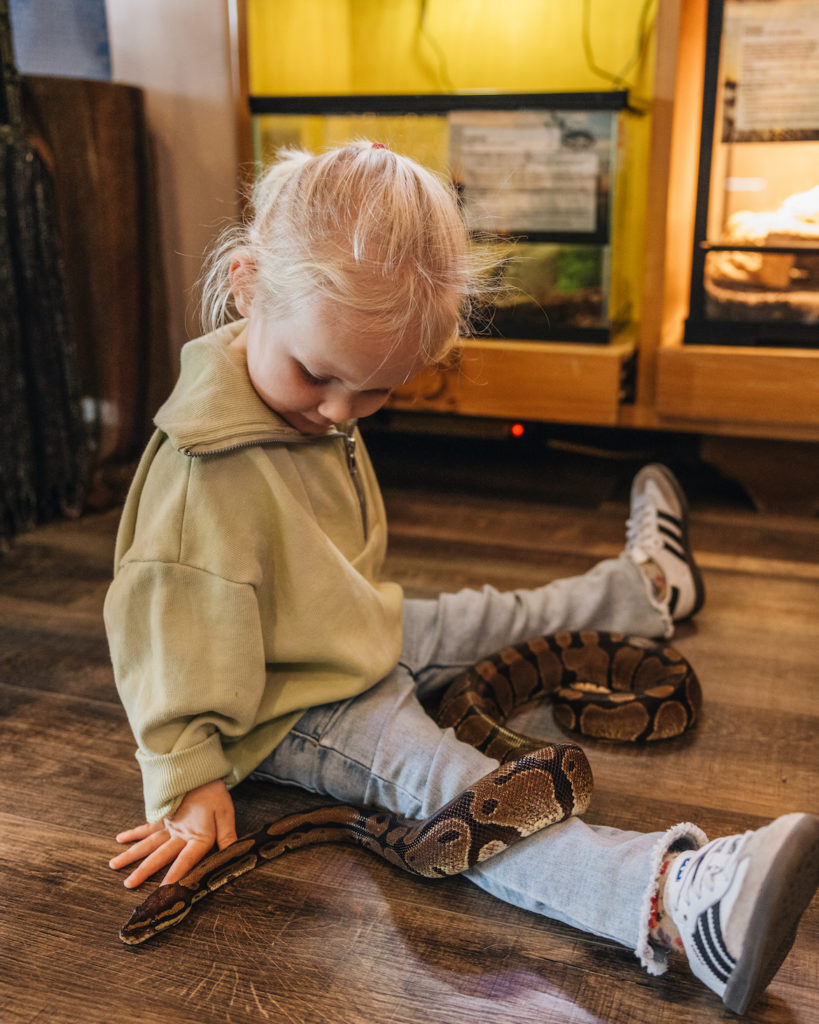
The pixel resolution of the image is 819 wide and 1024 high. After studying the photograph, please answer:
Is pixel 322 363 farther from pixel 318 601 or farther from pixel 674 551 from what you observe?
pixel 674 551

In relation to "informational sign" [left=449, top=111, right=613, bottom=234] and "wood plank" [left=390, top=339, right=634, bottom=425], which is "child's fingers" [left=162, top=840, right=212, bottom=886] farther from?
"informational sign" [left=449, top=111, right=613, bottom=234]

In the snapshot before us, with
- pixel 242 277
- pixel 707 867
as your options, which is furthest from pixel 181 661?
pixel 707 867

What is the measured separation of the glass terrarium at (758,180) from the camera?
6.87ft

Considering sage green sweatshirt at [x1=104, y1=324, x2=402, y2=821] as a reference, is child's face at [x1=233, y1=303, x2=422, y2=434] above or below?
above

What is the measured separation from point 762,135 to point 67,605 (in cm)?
181

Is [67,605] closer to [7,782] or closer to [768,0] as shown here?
[7,782]

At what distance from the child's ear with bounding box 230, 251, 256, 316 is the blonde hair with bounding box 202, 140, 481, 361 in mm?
13

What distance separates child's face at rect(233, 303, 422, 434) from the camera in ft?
3.20

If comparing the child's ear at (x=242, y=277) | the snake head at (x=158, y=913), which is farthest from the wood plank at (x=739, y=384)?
the snake head at (x=158, y=913)

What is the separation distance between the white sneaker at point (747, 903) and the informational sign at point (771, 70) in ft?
5.86

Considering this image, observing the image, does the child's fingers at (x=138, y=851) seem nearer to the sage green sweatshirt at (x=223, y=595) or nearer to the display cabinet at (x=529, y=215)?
the sage green sweatshirt at (x=223, y=595)

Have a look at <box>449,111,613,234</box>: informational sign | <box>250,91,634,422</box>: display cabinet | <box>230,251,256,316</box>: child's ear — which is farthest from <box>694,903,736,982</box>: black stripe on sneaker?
<box>449,111,613,234</box>: informational sign

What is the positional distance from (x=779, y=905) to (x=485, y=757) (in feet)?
1.31

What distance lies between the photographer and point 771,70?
211cm
